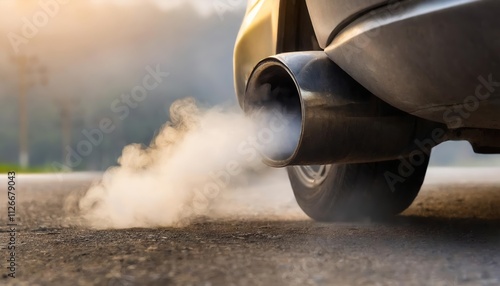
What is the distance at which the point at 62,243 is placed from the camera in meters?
2.33

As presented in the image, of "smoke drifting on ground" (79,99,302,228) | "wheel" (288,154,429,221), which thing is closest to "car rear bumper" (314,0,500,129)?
"wheel" (288,154,429,221)

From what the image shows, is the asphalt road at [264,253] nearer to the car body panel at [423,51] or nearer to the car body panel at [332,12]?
the car body panel at [423,51]

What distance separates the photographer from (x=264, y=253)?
1974 millimetres

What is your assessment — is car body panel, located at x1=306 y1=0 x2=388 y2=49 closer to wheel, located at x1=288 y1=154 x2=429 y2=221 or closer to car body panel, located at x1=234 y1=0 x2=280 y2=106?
car body panel, located at x1=234 y1=0 x2=280 y2=106

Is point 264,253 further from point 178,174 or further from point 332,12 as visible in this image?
point 178,174

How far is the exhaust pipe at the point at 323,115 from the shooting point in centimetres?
227

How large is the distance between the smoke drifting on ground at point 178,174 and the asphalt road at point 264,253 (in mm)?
307

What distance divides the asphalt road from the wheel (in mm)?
107

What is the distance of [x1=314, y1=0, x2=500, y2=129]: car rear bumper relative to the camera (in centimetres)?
175

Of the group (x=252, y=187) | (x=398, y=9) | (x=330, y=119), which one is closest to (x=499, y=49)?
(x=398, y=9)

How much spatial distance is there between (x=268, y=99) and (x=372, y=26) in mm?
717

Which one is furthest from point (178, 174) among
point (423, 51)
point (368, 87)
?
point (423, 51)

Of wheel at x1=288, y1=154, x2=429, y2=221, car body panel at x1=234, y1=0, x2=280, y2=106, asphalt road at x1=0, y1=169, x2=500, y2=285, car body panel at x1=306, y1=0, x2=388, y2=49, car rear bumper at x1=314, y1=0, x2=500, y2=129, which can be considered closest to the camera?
asphalt road at x1=0, y1=169, x2=500, y2=285

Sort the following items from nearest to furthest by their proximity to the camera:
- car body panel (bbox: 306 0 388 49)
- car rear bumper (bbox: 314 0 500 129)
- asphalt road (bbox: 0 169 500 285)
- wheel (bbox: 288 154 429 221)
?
asphalt road (bbox: 0 169 500 285)
car rear bumper (bbox: 314 0 500 129)
car body panel (bbox: 306 0 388 49)
wheel (bbox: 288 154 429 221)
